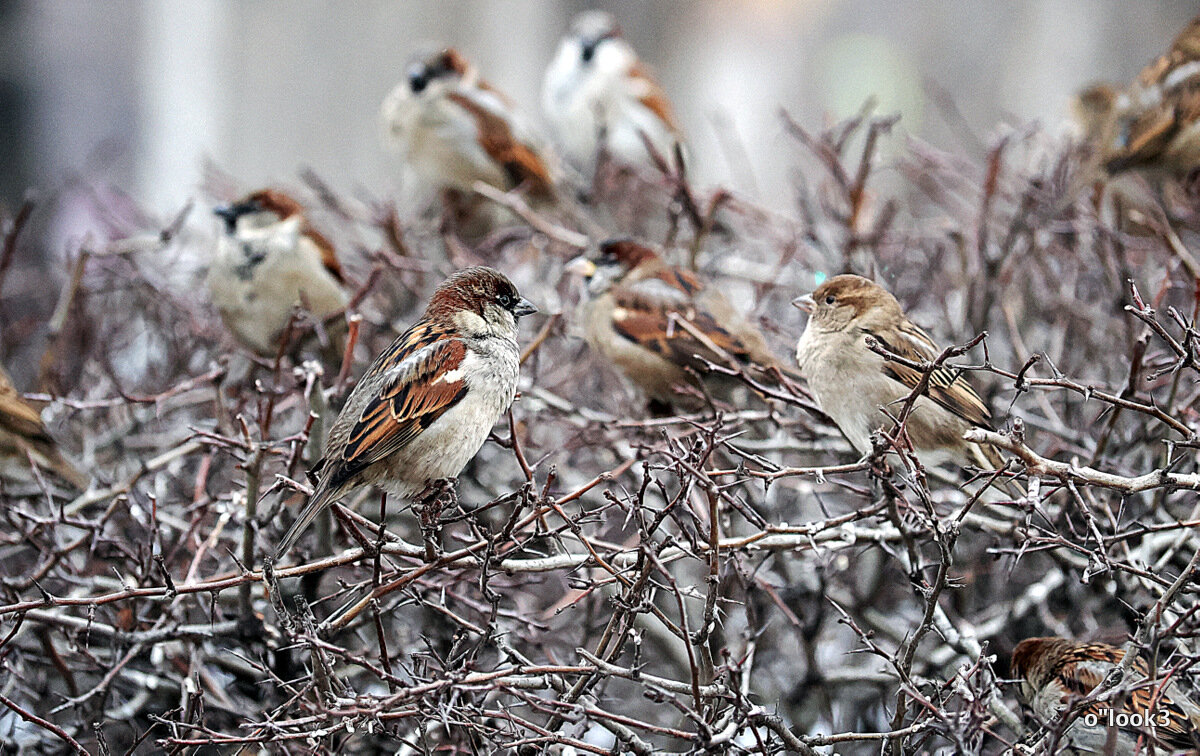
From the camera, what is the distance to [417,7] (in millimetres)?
9719

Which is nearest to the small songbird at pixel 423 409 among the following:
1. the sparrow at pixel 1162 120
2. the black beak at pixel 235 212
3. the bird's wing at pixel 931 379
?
the bird's wing at pixel 931 379

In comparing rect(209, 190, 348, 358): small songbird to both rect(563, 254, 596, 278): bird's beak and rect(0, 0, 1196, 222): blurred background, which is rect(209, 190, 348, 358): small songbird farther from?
rect(0, 0, 1196, 222): blurred background

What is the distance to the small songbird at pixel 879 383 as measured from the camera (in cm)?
199

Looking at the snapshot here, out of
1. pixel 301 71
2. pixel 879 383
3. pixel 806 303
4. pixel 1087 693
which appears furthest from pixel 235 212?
pixel 301 71

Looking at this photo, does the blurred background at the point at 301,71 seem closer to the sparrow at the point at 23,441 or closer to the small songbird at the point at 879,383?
the sparrow at the point at 23,441

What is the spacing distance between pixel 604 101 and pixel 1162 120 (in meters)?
2.70

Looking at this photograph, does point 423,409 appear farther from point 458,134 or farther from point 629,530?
point 458,134

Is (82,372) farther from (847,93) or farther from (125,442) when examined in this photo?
(847,93)

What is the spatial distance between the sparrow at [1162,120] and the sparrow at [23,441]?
295 cm

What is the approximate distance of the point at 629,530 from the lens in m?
2.94

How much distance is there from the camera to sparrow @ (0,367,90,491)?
258cm

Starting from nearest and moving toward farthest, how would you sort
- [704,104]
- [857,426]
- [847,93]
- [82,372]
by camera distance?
[857,426], [82,372], [704,104], [847,93]

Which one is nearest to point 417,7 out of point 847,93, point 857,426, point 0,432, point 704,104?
point 704,104

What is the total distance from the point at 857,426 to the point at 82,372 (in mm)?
2464
